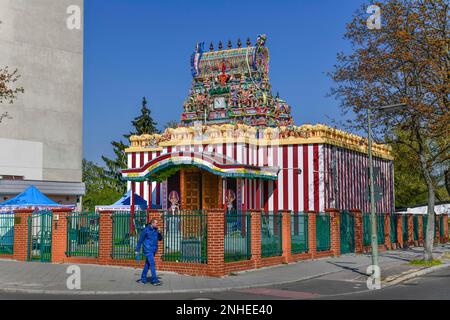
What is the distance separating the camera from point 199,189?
1184 inches

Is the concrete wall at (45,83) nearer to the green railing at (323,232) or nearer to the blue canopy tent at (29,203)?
the blue canopy tent at (29,203)

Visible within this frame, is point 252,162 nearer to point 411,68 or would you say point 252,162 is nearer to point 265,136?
point 265,136

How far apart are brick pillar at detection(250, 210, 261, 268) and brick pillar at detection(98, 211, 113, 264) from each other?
4919mm

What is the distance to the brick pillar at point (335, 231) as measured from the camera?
82.8 feet

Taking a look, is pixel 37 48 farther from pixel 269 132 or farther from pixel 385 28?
pixel 385 28

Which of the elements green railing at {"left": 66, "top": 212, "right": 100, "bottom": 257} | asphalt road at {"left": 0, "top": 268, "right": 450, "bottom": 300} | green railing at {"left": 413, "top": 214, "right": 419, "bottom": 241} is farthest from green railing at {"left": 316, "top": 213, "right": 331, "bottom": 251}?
green railing at {"left": 413, "top": 214, "right": 419, "bottom": 241}

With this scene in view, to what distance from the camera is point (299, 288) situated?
1619 centimetres

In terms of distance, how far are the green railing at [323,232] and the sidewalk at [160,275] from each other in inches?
40.7

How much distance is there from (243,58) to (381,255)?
15.3m

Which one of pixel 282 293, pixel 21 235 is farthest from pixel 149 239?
pixel 21 235

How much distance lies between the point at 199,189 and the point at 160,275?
39.7 ft

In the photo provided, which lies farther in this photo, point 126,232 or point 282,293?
point 126,232

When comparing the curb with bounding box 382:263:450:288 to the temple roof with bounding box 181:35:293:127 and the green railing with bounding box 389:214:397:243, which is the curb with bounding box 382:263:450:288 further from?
the temple roof with bounding box 181:35:293:127

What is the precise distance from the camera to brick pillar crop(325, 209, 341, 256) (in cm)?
2525
